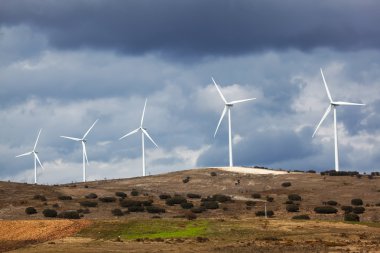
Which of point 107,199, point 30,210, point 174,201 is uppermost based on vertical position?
point 107,199

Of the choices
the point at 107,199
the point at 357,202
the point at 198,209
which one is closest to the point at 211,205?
the point at 198,209

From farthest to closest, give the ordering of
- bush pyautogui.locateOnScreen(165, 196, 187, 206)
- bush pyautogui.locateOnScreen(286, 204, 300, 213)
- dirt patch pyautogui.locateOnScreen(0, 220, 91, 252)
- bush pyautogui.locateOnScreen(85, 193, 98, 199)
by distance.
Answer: bush pyautogui.locateOnScreen(85, 193, 98, 199)
bush pyautogui.locateOnScreen(165, 196, 187, 206)
bush pyautogui.locateOnScreen(286, 204, 300, 213)
dirt patch pyautogui.locateOnScreen(0, 220, 91, 252)

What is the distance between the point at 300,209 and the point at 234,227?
30.6 metres

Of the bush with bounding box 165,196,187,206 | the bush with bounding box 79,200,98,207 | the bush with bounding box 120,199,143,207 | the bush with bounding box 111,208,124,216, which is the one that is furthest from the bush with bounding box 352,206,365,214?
the bush with bounding box 79,200,98,207

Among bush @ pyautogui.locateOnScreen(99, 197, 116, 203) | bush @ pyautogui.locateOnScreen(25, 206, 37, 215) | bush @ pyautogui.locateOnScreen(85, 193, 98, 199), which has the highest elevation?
bush @ pyautogui.locateOnScreen(85, 193, 98, 199)

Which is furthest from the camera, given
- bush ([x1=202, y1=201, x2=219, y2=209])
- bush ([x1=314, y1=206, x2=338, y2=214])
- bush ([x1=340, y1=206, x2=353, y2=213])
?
bush ([x1=202, y1=201, x2=219, y2=209])

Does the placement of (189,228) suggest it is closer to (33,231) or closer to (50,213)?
(33,231)

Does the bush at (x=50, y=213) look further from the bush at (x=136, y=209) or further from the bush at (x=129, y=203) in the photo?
the bush at (x=129, y=203)

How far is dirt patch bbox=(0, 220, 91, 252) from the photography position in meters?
82.3

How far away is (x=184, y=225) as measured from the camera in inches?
3428

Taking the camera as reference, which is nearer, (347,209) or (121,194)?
(347,209)

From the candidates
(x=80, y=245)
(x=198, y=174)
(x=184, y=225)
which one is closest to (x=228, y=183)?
(x=198, y=174)

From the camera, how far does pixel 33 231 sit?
85.4 metres

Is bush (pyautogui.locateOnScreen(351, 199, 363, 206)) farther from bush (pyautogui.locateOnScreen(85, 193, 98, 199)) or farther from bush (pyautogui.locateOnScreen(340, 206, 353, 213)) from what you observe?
bush (pyautogui.locateOnScreen(85, 193, 98, 199))
